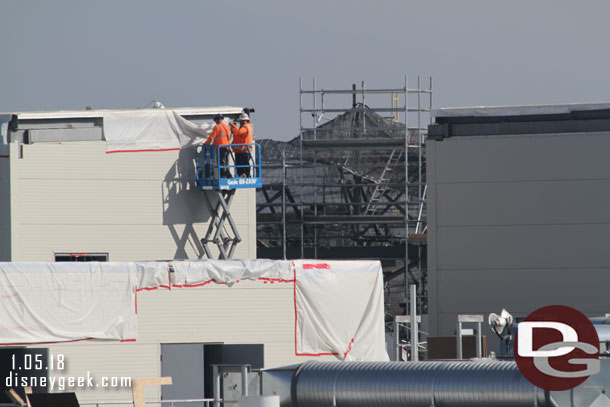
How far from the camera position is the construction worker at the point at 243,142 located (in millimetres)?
31547

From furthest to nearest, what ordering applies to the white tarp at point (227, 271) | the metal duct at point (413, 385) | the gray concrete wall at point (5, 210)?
the gray concrete wall at point (5, 210) → the white tarp at point (227, 271) → the metal duct at point (413, 385)

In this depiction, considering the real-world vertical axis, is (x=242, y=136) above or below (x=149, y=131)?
below

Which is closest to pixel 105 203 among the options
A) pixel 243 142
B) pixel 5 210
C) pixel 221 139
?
pixel 5 210

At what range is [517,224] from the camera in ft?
124

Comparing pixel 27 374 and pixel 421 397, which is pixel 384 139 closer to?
pixel 27 374

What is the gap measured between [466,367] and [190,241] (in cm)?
1468

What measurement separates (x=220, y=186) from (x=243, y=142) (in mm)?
1537

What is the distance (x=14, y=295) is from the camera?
23.9 meters

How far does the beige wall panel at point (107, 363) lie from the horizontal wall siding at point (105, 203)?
6.55 meters

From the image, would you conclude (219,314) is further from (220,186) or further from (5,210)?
(5,210)

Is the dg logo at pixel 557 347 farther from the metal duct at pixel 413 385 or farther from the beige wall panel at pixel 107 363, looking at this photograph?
the beige wall panel at pixel 107 363

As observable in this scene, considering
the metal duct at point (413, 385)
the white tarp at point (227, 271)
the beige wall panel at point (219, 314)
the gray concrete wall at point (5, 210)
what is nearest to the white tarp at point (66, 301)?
the beige wall panel at point (219, 314)

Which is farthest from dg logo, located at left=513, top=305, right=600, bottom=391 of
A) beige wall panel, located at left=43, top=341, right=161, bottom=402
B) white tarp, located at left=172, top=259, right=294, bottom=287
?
beige wall panel, located at left=43, top=341, right=161, bottom=402

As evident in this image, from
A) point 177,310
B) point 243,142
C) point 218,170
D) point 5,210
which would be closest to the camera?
point 177,310
